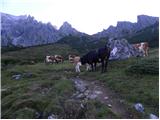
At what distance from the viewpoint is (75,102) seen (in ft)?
55.9

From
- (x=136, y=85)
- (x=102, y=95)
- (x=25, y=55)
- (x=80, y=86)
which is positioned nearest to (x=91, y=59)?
(x=80, y=86)

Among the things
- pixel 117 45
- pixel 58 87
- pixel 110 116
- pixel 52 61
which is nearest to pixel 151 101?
pixel 110 116

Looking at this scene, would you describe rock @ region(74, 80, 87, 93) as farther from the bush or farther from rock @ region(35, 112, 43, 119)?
rock @ region(35, 112, 43, 119)

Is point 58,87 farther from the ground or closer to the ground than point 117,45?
closer to the ground

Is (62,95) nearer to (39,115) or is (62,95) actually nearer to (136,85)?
(39,115)

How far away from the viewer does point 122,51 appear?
3431 centimetres

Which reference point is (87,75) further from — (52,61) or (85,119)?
(52,61)

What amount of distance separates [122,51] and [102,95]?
15.4 m

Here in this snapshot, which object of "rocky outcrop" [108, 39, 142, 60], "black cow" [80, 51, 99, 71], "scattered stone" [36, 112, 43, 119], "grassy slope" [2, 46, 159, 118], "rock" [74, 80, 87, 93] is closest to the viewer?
"scattered stone" [36, 112, 43, 119]

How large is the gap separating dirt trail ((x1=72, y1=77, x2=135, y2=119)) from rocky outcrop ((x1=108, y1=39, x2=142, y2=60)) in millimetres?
10022

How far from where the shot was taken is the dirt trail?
16656mm

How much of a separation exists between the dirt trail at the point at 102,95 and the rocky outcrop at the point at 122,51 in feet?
32.9

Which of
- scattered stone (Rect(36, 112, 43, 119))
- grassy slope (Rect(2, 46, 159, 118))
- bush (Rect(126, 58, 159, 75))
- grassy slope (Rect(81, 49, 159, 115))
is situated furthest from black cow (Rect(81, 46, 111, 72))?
scattered stone (Rect(36, 112, 43, 119))

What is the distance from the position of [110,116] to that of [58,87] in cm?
611
